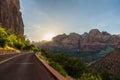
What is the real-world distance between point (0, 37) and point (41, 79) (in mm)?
75280

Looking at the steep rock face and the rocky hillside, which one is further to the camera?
the steep rock face

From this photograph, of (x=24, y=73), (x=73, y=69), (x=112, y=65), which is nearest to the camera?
(x=24, y=73)

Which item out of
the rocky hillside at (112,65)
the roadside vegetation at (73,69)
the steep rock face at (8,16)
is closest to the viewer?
the roadside vegetation at (73,69)

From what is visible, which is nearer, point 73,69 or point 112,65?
point 73,69

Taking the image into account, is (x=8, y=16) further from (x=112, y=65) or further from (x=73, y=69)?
(x=73, y=69)

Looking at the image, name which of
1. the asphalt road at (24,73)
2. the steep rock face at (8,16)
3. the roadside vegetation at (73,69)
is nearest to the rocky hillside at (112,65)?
the steep rock face at (8,16)

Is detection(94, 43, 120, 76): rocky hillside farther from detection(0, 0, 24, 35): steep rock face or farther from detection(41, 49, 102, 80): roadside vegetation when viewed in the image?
detection(41, 49, 102, 80): roadside vegetation

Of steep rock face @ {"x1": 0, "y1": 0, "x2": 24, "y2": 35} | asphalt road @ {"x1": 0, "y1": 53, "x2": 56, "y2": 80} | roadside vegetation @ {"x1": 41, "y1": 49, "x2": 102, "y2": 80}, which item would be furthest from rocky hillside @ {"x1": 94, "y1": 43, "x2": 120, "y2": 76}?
asphalt road @ {"x1": 0, "y1": 53, "x2": 56, "y2": 80}

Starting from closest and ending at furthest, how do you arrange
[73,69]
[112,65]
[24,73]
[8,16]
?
[24,73]
[73,69]
[112,65]
[8,16]

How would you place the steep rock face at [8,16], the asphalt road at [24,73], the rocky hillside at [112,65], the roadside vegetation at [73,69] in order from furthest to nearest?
the steep rock face at [8,16]
the rocky hillside at [112,65]
the roadside vegetation at [73,69]
the asphalt road at [24,73]

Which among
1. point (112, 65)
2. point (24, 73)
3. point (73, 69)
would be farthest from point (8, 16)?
point (24, 73)

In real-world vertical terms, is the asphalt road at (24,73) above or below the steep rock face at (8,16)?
below

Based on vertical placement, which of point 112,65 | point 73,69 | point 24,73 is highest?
point 24,73

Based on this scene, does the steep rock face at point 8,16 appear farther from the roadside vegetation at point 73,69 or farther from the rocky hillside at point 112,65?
the roadside vegetation at point 73,69
